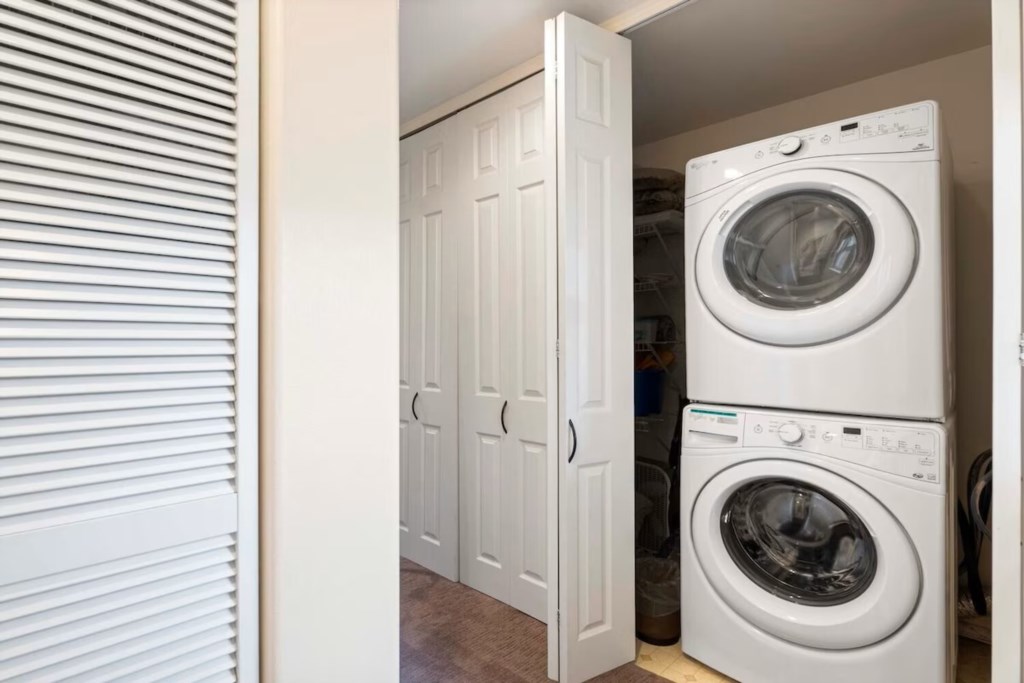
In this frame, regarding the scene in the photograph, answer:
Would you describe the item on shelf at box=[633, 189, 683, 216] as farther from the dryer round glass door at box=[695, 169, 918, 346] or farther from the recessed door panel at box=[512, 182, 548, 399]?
the dryer round glass door at box=[695, 169, 918, 346]

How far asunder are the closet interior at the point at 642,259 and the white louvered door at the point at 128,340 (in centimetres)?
111

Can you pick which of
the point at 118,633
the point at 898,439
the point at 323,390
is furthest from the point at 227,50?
the point at 898,439

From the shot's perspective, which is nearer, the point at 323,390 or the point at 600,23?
the point at 323,390

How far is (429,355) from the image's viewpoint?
2.84m

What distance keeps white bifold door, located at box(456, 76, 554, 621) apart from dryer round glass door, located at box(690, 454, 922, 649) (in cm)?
69

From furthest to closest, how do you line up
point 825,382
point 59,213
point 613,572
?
point 613,572 < point 825,382 < point 59,213

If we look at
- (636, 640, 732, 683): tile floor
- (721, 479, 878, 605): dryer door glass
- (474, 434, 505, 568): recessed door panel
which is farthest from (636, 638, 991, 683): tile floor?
(474, 434, 505, 568): recessed door panel

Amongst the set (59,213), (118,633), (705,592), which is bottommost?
(705,592)

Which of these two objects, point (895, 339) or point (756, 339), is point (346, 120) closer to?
point (756, 339)

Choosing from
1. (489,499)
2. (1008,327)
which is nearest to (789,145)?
(1008,327)

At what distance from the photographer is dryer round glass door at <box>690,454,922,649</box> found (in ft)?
5.02

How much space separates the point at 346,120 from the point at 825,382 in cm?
149

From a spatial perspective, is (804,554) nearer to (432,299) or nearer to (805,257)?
(805,257)

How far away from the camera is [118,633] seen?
2.85 ft
